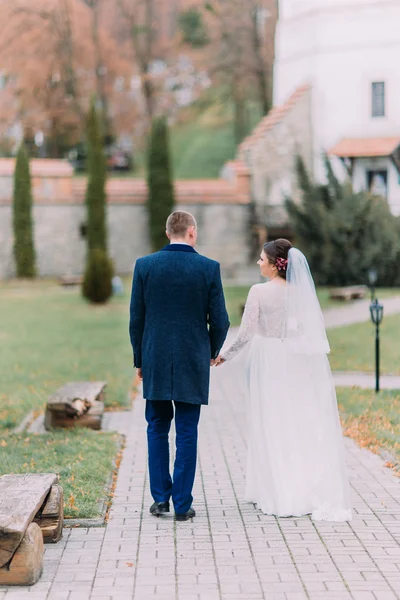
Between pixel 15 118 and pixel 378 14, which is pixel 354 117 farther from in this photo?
pixel 15 118

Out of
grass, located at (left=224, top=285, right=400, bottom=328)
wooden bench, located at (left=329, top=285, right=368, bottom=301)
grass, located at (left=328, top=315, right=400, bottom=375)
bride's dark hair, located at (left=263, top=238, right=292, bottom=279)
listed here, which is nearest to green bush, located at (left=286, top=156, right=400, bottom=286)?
grass, located at (left=224, top=285, right=400, bottom=328)

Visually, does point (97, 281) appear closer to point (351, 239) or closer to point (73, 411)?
point (351, 239)

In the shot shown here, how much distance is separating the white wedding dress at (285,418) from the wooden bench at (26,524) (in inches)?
59.3

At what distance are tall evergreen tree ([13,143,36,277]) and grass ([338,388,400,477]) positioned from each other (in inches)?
1001

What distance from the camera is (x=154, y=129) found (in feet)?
121

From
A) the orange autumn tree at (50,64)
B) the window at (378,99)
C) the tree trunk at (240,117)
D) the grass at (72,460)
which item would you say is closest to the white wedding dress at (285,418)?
the grass at (72,460)

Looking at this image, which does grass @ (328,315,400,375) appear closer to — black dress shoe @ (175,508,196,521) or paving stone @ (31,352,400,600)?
paving stone @ (31,352,400,600)

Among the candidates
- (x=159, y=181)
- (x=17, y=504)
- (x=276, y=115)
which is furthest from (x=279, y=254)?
(x=276, y=115)

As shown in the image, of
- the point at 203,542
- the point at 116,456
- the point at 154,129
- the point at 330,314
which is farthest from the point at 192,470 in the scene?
the point at 154,129

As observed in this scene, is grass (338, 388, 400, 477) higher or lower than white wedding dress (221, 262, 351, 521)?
lower

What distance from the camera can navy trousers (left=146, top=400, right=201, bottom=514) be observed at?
660 centimetres

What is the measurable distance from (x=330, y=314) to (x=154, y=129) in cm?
1597

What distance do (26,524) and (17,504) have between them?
1.09 feet

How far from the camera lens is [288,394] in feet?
22.5
